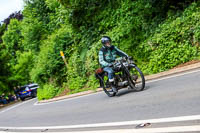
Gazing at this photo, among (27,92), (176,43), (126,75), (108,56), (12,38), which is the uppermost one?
(12,38)

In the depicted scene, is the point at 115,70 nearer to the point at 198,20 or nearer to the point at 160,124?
the point at 160,124

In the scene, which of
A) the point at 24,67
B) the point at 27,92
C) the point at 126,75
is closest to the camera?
the point at 126,75

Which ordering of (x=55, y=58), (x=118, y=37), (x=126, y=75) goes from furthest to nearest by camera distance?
(x=55, y=58)
(x=118, y=37)
(x=126, y=75)

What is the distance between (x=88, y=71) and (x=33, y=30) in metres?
12.4

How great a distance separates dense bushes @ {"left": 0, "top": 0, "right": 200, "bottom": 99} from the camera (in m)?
9.87

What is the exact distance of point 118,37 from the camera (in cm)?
1220

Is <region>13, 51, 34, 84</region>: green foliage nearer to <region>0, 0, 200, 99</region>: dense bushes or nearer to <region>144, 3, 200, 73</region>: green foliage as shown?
<region>0, 0, 200, 99</region>: dense bushes

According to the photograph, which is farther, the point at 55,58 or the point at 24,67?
the point at 24,67

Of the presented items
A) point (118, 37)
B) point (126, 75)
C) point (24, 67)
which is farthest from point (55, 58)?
point (24, 67)

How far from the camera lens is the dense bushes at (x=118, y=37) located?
9873 mm

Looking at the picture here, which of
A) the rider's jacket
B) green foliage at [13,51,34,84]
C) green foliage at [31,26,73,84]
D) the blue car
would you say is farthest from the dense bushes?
green foliage at [13,51,34,84]

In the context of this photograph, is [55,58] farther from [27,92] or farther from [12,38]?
[12,38]

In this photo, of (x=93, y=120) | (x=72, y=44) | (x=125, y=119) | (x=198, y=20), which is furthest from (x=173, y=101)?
(x=72, y=44)

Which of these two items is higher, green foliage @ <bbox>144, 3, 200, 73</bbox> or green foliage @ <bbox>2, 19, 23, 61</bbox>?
green foliage @ <bbox>2, 19, 23, 61</bbox>
